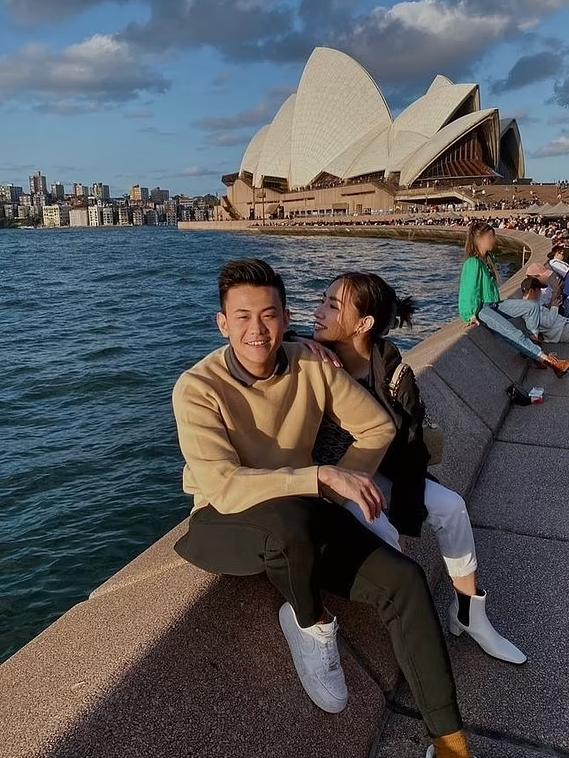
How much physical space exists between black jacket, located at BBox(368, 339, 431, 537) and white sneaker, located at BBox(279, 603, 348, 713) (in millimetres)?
466

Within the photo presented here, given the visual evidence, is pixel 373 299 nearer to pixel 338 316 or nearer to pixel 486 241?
pixel 338 316

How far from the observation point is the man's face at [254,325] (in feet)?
5.61

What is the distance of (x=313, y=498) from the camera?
163cm

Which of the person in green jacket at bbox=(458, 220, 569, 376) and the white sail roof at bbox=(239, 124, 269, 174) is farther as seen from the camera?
the white sail roof at bbox=(239, 124, 269, 174)

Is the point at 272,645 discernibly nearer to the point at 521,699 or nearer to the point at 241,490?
the point at 241,490

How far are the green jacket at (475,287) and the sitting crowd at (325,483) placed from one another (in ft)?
11.1

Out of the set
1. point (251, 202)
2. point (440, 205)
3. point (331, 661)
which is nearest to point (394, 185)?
point (440, 205)

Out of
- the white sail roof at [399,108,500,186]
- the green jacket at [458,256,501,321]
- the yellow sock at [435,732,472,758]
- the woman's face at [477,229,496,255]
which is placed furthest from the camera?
the white sail roof at [399,108,500,186]

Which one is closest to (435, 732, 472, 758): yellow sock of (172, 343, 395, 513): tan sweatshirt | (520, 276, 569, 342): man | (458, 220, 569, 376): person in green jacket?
(172, 343, 395, 513): tan sweatshirt

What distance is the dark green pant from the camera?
1479 mm

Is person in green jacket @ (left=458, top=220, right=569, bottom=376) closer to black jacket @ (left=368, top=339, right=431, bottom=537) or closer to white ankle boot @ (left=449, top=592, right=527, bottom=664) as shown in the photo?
black jacket @ (left=368, top=339, right=431, bottom=537)

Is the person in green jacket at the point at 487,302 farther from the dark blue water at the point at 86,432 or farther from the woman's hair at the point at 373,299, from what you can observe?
the woman's hair at the point at 373,299

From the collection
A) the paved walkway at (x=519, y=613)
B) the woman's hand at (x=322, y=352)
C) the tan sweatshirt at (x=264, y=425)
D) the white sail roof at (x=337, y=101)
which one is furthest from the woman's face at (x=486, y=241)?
the white sail roof at (x=337, y=101)

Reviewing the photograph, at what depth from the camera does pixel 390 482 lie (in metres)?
2.10
